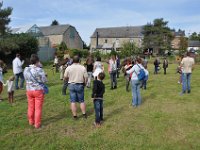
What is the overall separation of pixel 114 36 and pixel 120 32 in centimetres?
217

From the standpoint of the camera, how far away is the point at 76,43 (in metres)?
74.4

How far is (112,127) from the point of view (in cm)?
796

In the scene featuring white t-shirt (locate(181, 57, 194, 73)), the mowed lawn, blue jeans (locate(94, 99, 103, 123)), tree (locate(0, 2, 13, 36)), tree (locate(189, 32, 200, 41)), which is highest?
tree (locate(189, 32, 200, 41))

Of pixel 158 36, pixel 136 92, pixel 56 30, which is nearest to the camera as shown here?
pixel 136 92

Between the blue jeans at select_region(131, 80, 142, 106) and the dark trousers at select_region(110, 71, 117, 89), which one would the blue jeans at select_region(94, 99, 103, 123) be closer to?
the blue jeans at select_region(131, 80, 142, 106)

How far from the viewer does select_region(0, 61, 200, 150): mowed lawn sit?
6.70 meters

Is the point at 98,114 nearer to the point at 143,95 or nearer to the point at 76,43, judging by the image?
the point at 143,95

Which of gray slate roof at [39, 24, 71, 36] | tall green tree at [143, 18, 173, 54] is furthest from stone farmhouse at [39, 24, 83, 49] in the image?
tall green tree at [143, 18, 173, 54]

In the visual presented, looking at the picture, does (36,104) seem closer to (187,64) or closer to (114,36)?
(187,64)

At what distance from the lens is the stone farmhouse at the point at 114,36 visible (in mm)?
83875

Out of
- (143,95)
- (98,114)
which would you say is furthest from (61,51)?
(98,114)

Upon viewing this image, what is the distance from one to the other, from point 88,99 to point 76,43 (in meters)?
63.2

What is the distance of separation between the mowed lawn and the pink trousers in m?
0.31

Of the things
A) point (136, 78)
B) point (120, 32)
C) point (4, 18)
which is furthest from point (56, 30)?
point (136, 78)
